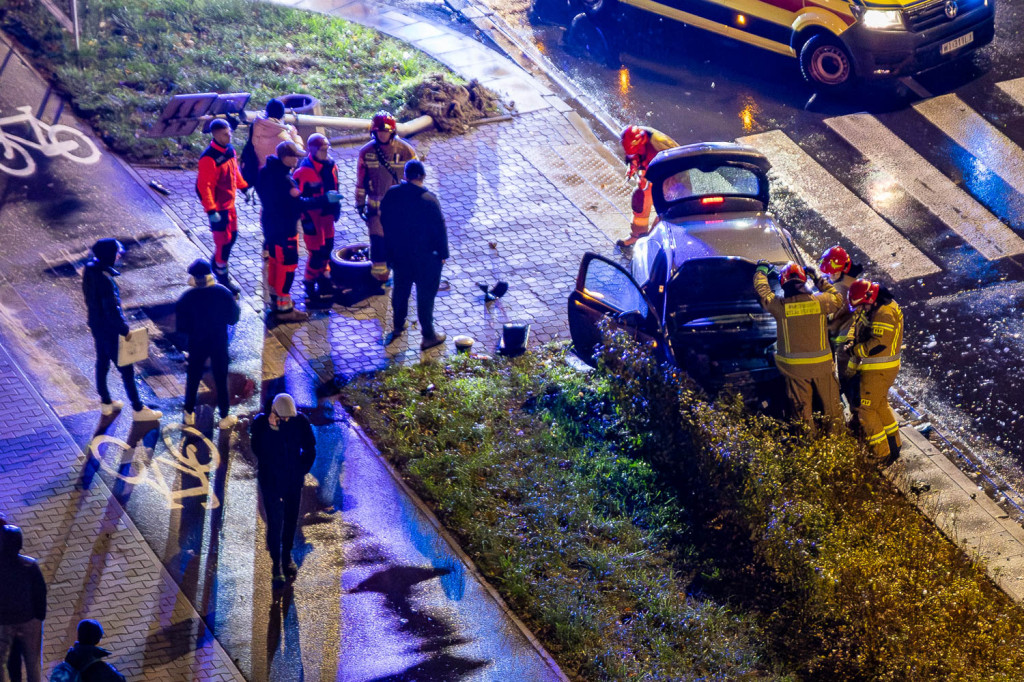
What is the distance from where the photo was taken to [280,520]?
8766mm

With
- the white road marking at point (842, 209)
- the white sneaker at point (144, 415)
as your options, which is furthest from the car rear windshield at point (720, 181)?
the white sneaker at point (144, 415)

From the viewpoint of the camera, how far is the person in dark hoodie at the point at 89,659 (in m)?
6.83

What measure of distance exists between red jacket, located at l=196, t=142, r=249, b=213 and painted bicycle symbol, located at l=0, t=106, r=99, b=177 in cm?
330

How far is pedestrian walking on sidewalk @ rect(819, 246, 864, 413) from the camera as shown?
411 inches

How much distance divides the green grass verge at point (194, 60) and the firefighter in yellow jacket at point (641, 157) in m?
4.25

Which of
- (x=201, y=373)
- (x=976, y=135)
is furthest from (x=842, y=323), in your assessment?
(x=976, y=135)

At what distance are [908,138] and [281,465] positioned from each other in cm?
1046

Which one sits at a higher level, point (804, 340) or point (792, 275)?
point (792, 275)

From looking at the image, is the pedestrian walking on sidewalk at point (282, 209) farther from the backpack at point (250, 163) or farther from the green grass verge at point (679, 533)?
the green grass verge at point (679, 533)

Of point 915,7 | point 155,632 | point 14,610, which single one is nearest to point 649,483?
point 155,632

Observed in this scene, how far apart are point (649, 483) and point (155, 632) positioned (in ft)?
13.8

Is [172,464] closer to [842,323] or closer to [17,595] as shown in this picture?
[17,595]

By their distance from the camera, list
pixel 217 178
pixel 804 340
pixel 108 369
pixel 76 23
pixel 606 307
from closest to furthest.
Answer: pixel 804 340, pixel 108 369, pixel 606 307, pixel 217 178, pixel 76 23

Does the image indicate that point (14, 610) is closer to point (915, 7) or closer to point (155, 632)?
point (155, 632)
